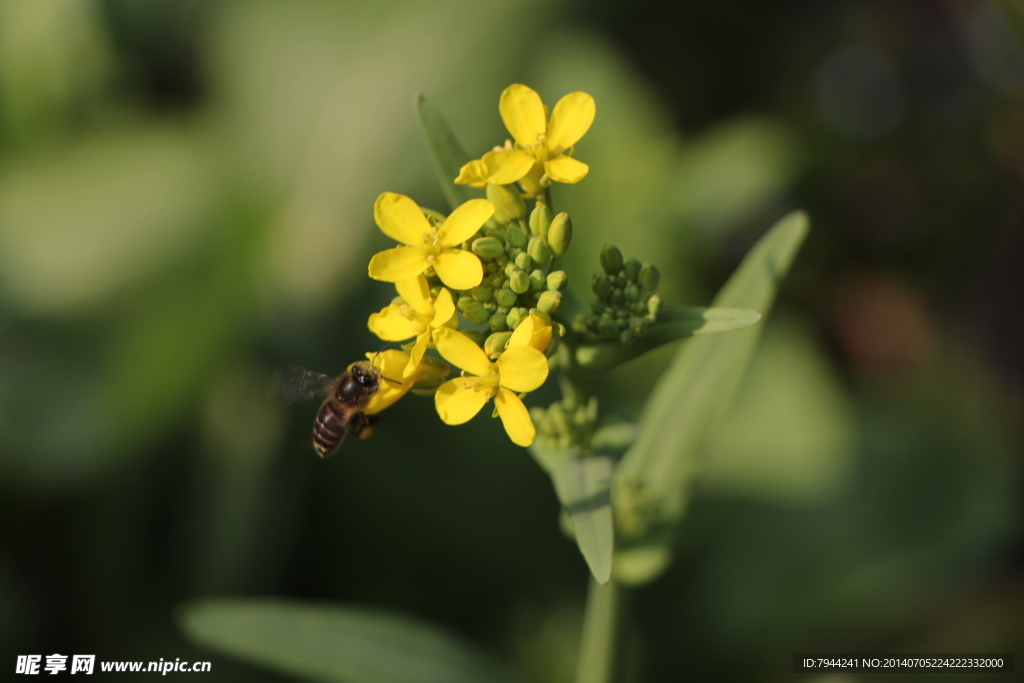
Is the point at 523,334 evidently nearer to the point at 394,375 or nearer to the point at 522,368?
the point at 522,368

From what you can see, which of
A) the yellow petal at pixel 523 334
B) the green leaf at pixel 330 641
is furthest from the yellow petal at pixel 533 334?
the green leaf at pixel 330 641

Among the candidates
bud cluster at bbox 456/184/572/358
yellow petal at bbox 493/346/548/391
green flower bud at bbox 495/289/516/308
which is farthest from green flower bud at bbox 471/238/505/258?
yellow petal at bbox 493/346/548/391

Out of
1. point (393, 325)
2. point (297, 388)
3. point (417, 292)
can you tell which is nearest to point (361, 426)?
point (297, 388)

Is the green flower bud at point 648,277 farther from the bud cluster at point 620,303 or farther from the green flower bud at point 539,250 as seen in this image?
the green flower bud at point 539,250

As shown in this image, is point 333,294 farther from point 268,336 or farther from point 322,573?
point 322,573

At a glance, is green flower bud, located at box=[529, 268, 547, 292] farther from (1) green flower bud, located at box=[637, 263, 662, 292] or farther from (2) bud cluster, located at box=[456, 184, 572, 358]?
(1) green flower bud, located at box=[637, 263, 662, 292]

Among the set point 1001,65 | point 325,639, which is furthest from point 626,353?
point 1001,65

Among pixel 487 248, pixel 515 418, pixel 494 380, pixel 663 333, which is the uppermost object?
pixel 487 248

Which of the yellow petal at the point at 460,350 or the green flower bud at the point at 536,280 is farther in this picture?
the green flower bud at the point at 536,280
